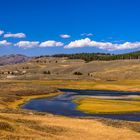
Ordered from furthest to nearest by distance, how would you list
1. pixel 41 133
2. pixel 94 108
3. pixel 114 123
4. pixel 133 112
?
pixel 94 108 < pixel 133 112 < pixel 114 123 < pixel 41 133

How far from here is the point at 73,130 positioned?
5622 cm

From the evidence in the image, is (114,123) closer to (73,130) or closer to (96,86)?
(73,130)

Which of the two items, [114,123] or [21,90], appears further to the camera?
[21,90]

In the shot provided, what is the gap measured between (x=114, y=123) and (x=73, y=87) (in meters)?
122

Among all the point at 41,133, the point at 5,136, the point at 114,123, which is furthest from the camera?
the point at 114,123

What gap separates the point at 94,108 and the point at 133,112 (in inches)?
429

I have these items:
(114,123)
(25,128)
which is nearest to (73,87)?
(114,123)

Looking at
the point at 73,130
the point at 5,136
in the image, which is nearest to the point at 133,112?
the point at 73,130

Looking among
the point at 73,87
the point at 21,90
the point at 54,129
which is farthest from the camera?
the point at 73,87

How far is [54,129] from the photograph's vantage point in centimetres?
5506

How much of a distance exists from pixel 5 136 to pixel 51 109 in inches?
2092

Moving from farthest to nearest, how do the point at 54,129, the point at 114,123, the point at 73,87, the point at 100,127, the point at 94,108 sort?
the point at 73,87 < the point at 94,108 < the point at 114,123 < the point at 100,127 < the point at 54,129

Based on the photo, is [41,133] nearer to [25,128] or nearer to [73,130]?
[25,128]

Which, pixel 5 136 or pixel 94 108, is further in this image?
pixel 94 108
